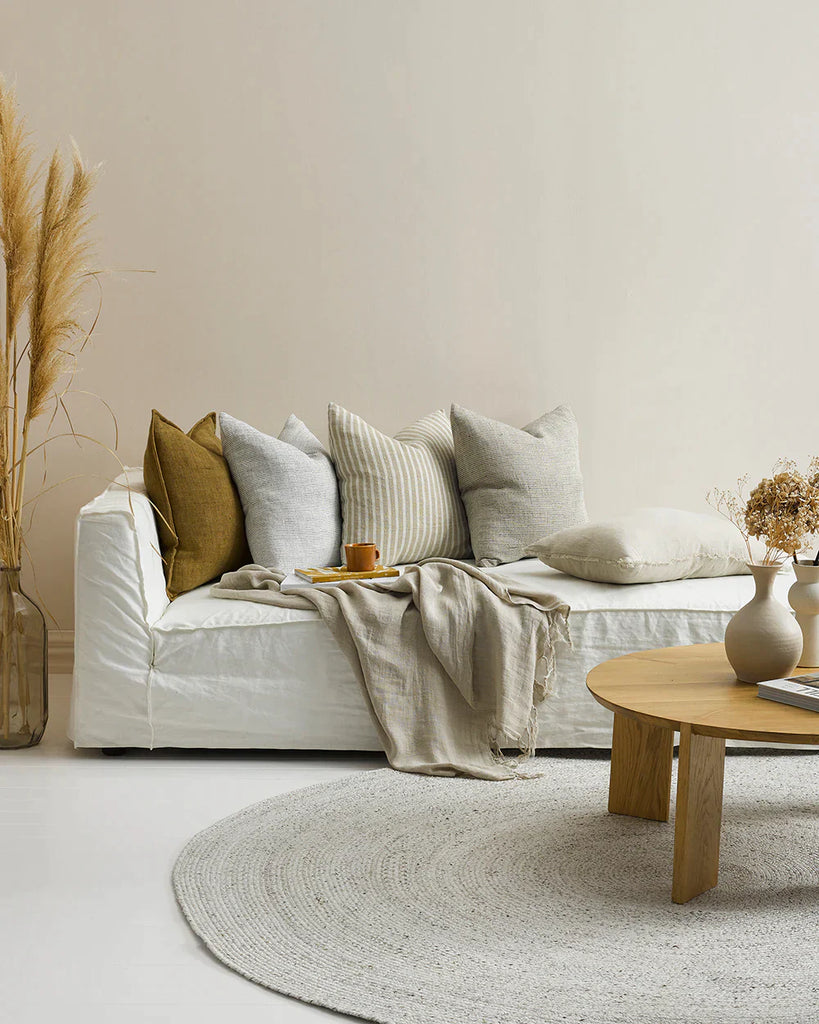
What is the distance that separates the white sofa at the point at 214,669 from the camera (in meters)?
2.76

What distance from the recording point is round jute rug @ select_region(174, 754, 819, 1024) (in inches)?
64.8

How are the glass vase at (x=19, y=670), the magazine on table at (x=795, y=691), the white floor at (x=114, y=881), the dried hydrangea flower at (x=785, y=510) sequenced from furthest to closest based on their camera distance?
the glass vase at (x=19, y=670)
the dried hydrangea flower at (x=785, y=510)
the magazine on table at (x=795, y=691)
the white floor at (x=114, y=881)

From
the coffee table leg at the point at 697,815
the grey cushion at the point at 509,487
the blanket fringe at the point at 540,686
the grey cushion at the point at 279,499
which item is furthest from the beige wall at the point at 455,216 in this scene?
the coffee table leg at the point at 697,815

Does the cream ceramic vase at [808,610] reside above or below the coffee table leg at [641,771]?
above

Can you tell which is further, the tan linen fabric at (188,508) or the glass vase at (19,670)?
the tan linen fabric at (188,508)

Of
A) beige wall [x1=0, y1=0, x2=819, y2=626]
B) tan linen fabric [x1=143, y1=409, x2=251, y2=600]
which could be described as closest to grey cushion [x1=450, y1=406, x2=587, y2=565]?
beige wall [x1=0, y1=0, x2=819, y2=626]

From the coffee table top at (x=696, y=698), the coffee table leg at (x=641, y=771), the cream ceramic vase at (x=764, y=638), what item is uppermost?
the cream ceramic vase at (x=764, y=638)

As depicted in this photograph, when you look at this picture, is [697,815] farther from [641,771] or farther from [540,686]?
[540,686]

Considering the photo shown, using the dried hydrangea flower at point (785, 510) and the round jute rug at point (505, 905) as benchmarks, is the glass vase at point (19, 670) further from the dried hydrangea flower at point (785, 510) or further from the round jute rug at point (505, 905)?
the dried hydrangea flower at point (785, 510)

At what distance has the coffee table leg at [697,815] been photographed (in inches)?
76.7

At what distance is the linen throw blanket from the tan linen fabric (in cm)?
34

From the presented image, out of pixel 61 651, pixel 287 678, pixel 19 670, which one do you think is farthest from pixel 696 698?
pixel 61 651

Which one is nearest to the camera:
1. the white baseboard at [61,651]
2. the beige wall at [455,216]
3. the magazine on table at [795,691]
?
the magazine on table at [795,691]

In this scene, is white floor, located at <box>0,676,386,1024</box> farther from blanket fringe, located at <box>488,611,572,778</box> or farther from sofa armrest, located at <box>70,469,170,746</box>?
blanket fringe, located at <box>488,611,572,778</box>
